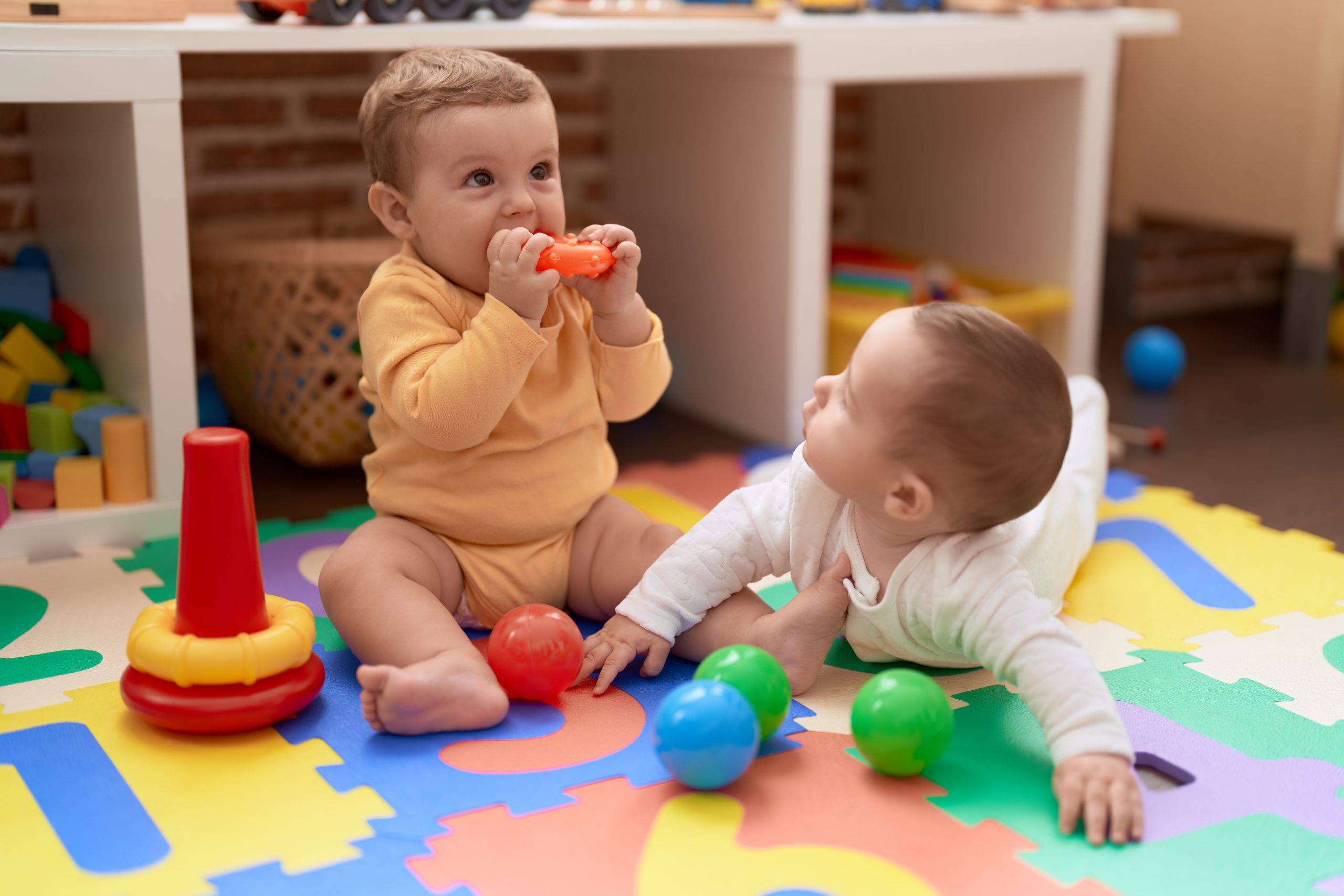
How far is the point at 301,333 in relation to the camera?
147 centimetres

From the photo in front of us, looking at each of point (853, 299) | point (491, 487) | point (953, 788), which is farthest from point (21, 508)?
point (853, 299)

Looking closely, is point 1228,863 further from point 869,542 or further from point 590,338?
point 590,338

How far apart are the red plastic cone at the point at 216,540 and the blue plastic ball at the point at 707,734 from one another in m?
0.30

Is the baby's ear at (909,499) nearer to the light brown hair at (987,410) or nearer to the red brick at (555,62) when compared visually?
the light brown hair at (987,410)

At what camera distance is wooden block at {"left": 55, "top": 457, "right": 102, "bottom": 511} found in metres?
1.28

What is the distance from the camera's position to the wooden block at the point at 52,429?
132 centimetres

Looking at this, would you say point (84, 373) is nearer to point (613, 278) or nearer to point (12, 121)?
point (12, 121)

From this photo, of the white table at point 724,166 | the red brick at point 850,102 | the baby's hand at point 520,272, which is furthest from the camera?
the red brick at point 850,102

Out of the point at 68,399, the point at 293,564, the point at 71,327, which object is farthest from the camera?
the point at 71,327

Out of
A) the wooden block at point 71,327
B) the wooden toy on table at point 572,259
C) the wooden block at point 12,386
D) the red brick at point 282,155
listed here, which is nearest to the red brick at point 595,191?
the red brick at point 282,155

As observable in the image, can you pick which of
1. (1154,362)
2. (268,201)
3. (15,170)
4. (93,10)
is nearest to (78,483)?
(93,10)

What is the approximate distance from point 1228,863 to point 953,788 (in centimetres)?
17

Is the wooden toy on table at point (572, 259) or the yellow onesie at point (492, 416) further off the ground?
the wooden toy on table at point (572, 259)

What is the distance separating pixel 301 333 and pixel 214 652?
64 cm
